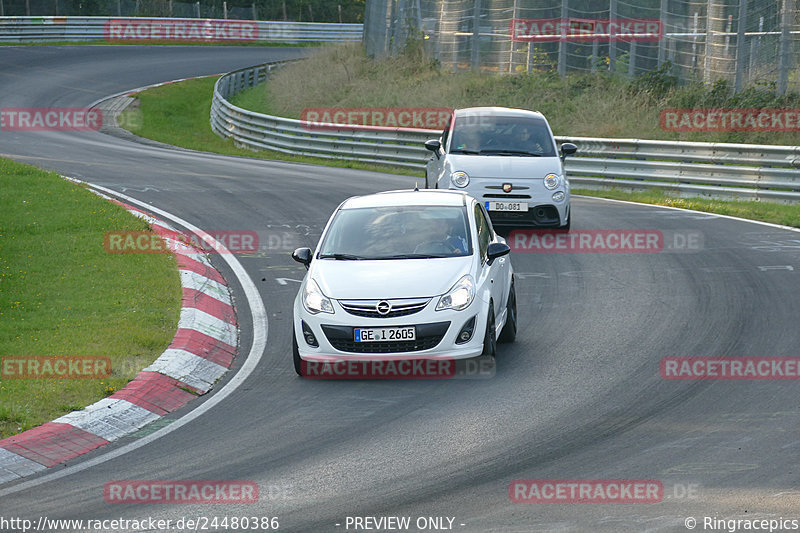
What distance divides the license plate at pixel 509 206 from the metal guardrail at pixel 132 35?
42789mm

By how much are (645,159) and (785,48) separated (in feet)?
14.8

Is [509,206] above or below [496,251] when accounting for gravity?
below

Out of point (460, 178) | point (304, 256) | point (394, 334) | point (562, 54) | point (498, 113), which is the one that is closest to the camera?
point (394, 334)

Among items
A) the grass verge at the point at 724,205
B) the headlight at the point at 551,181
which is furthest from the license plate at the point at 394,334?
the grass verge at the point at 724,205

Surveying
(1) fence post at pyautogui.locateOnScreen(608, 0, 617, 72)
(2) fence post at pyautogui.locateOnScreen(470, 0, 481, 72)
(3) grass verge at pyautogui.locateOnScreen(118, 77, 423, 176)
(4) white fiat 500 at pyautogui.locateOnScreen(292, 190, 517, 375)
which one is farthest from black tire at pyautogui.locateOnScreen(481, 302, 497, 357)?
(2) fence post at pyautogui.locateOnScreen(470, 0, 481, 72)

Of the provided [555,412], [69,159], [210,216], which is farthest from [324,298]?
[69,159]

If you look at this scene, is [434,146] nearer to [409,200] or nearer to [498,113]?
[498,113]

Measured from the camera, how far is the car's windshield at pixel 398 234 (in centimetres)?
1030

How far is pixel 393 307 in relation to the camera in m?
9.39

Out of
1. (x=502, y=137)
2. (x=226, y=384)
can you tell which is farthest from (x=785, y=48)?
(x=226, y=384)

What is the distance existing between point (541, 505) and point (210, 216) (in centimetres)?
1254

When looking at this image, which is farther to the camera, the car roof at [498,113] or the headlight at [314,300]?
the car roof at [498,113]

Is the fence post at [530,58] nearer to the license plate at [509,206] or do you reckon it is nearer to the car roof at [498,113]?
the car roof at [498,113]

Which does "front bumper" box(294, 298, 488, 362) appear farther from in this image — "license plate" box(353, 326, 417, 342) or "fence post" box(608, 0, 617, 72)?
"fence post" box(608, 0, 617, 72)
